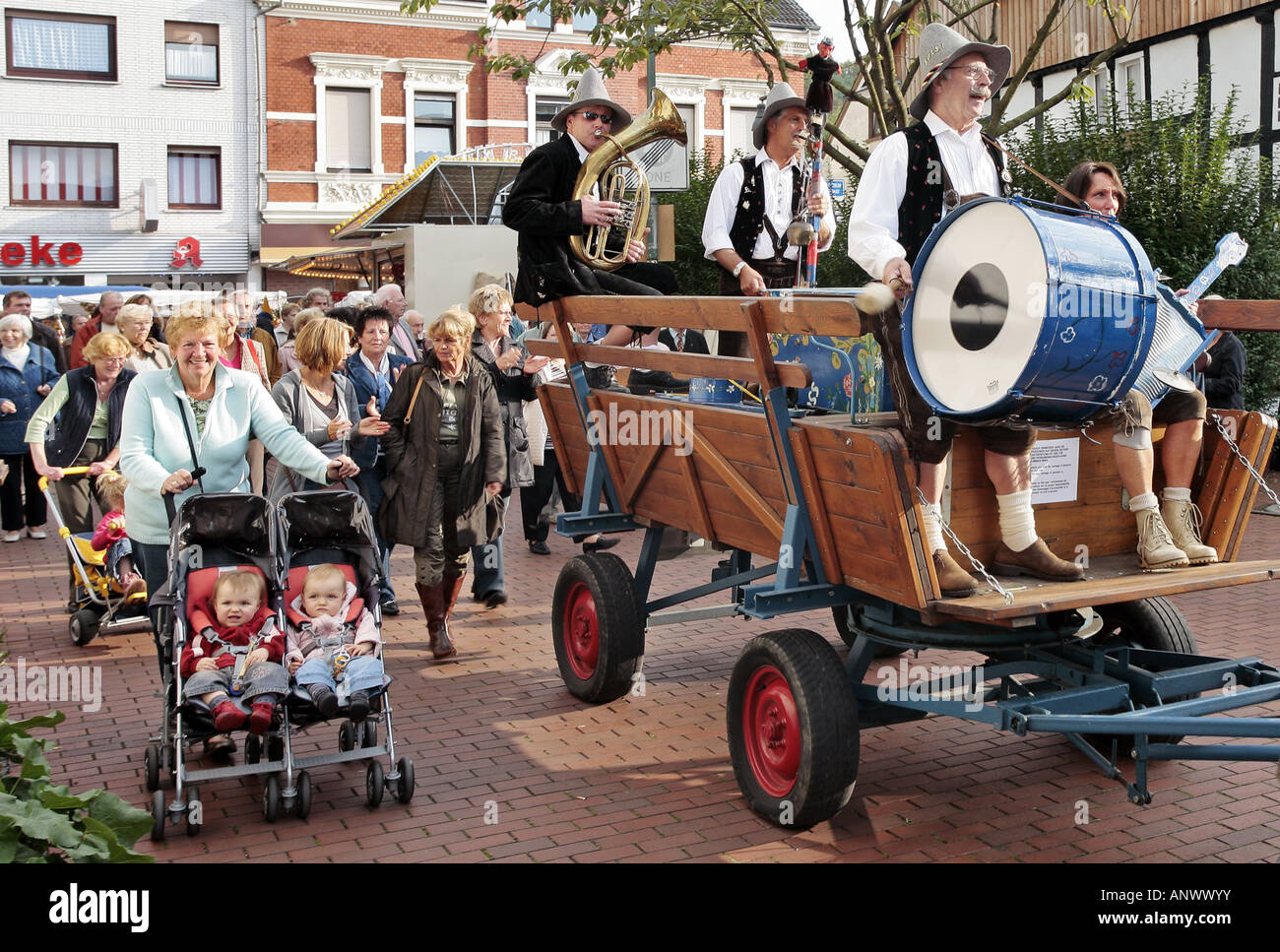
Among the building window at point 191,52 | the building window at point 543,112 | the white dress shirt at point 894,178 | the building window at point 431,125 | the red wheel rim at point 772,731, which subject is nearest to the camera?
the red wheel rim at point 772,731

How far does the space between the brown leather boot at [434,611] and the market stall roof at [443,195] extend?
17742mm

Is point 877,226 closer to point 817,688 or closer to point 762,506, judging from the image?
point 762,506

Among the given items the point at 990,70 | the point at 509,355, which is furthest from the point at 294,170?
the point at 990,70

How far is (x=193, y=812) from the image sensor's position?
5148mm

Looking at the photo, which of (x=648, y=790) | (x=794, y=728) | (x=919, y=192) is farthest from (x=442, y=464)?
(x=919, y=192)

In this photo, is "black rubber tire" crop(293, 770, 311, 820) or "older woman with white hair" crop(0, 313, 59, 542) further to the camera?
"older woman with white hair" crop(0, 313, 59, 542)

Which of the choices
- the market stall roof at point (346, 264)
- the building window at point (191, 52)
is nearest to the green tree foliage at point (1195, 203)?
the market stall roof at point (346, 264)

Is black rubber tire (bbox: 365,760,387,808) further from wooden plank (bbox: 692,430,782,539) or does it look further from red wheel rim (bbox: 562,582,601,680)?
wooden plank (bbox: 692,430,782,539)

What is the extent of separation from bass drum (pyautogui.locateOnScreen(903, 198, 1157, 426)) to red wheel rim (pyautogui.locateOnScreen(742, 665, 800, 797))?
50.9 inches

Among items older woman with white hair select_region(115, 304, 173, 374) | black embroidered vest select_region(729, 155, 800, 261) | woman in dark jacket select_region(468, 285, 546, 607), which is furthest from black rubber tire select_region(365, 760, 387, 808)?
older woman with white hair select_region(115, 304, 173, 374)

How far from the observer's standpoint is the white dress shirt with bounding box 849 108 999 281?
5105mm

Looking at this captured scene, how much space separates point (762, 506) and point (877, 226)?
46.7 inches

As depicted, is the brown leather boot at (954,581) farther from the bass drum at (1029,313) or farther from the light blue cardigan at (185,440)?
the light blue cardigan at (185,440)

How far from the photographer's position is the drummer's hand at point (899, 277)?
466 centimetres
